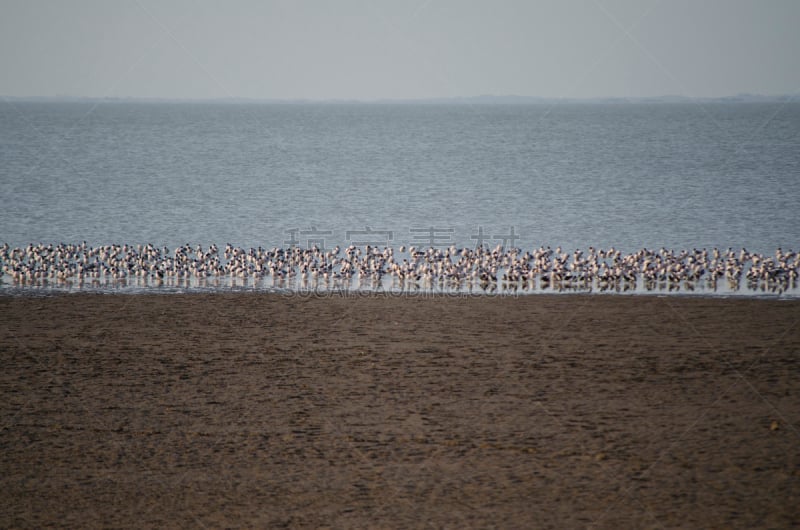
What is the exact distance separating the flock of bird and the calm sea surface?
30.6ft

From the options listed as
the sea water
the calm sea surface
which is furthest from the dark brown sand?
the calm sea surface

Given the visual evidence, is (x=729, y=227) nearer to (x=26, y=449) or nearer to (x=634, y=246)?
(x=634, y=246)

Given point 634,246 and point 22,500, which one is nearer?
point 22,500

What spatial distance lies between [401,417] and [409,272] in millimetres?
14133

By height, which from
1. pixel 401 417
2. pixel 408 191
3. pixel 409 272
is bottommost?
pixel 401 417

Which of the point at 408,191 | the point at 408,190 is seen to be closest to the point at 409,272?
the point at 408,191

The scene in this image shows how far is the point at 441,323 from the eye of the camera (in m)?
22.8

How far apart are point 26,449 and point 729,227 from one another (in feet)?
132

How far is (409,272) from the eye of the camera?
97.0 ft

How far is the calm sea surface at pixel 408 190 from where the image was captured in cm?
4428


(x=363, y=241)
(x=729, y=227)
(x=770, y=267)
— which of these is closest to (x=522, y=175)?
(x=729, y=227)

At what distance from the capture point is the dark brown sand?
12258 millimetres

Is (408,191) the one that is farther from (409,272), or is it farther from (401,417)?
(401,417)

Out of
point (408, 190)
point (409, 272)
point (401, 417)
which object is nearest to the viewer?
point (401, 417)
